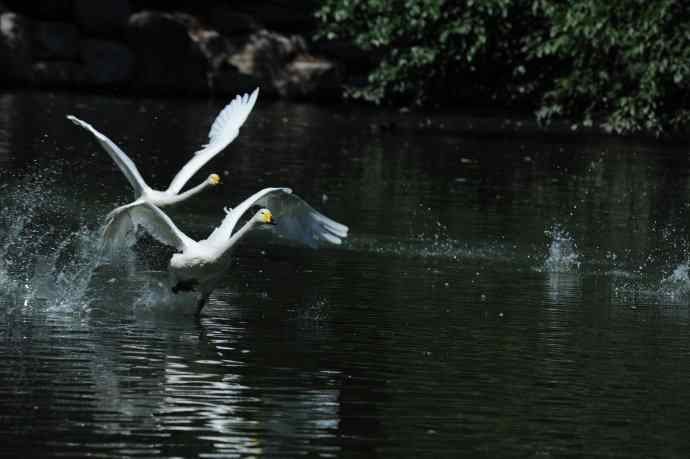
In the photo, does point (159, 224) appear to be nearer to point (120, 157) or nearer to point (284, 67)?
point (120, 157)

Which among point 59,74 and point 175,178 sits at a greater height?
point 59,74

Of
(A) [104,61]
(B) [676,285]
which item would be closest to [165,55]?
(A) [104,61]

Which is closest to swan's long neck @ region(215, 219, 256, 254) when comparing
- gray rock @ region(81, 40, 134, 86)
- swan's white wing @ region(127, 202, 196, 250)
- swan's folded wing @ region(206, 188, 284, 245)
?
swan's folded wing @ region(206, 188, 284, 245)

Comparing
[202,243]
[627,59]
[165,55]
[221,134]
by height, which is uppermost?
[165,55]

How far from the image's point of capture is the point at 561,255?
1969 cm

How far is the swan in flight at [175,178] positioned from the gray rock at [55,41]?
2965 centimetres

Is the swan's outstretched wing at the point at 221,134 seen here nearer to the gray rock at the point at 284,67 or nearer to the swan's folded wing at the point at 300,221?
the swan's folded wing at the point at 300,221

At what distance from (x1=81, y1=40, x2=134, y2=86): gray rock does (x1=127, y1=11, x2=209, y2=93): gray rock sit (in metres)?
0.59

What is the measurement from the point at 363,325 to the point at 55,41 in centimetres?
3295

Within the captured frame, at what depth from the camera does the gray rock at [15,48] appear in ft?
147

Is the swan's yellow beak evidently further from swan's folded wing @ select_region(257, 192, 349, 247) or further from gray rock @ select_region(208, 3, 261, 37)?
gray rock @ select_region(208, 3, 261, 37)

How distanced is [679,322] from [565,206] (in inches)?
386

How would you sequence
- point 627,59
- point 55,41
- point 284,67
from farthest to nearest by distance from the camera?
1. point 284,67
2. point 55,41
3. point 627,59

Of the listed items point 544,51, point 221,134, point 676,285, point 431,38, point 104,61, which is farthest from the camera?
point 104,61
